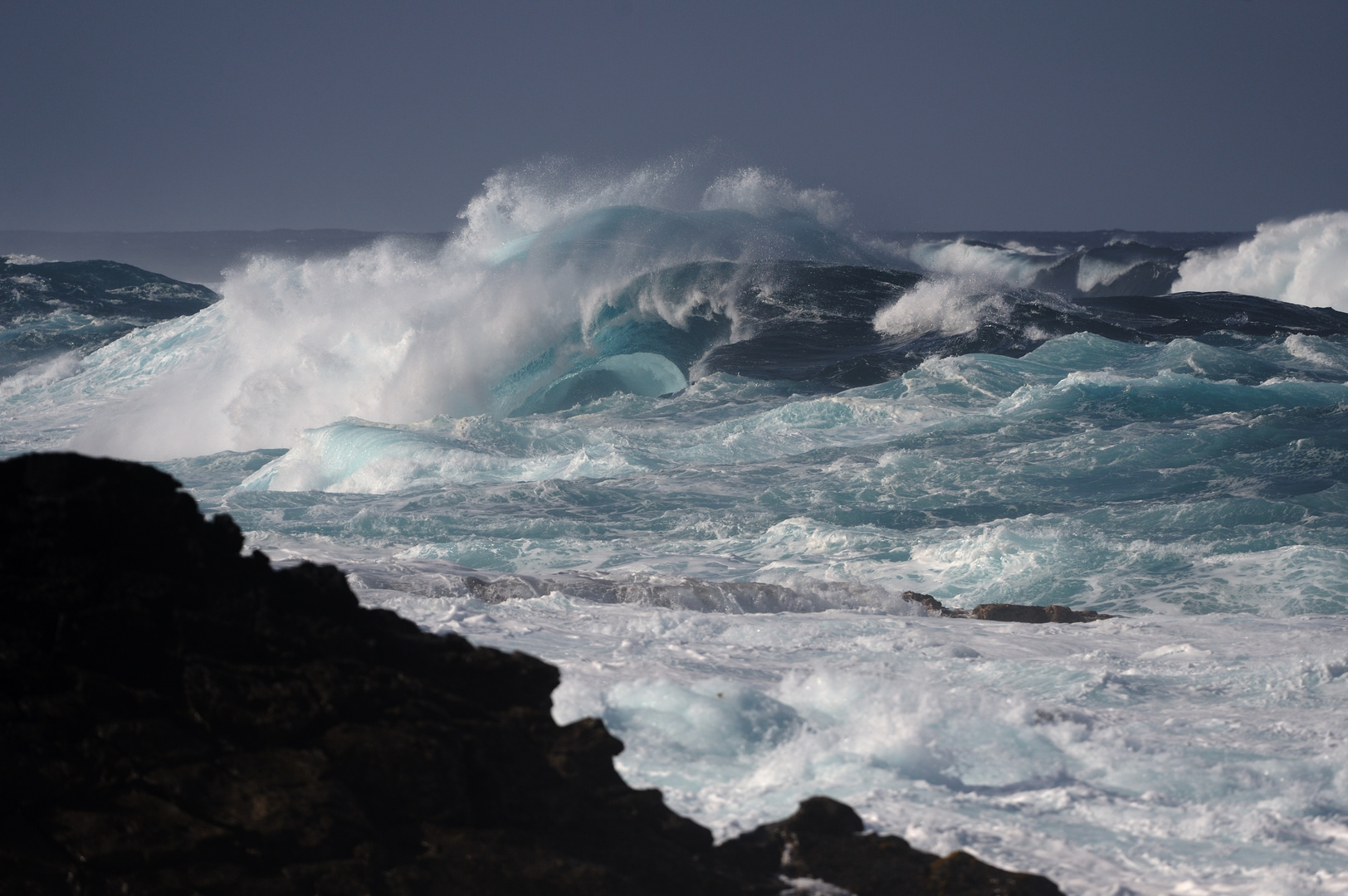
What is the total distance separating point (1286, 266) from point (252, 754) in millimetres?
43740

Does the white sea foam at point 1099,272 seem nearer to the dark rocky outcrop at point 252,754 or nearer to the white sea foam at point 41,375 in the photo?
the white sea foam at point 41,375

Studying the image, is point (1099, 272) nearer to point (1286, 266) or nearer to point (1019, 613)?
point (1286, 266)

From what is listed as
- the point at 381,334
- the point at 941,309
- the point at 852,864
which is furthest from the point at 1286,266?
the point at 852,864

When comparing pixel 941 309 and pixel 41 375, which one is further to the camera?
pixel 41 375

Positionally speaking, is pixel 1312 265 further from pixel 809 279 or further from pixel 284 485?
pixel 284 485

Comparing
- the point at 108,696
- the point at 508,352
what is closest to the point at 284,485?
the point at 508,352

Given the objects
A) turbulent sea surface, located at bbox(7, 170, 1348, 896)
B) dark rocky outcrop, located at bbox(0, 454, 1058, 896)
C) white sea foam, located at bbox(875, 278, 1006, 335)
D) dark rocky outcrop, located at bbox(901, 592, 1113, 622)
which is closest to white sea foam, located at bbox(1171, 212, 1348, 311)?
turbulent sea surface, located at bbox(7, 170, 1348, 896)

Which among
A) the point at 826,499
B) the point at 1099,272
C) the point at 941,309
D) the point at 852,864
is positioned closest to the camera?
the point at 852,864

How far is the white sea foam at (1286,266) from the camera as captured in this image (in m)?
36.9

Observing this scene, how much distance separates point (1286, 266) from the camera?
3916 centimetres

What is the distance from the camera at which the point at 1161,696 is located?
5359mm

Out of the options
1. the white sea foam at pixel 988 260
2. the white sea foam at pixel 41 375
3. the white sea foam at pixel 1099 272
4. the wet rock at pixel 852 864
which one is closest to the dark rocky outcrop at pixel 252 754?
the wet rock at pixel 852 864

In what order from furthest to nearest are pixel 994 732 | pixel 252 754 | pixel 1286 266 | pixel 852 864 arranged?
pixel 1286 266 < pixel 994 732 < pixel 852 864 < pixel 252 754

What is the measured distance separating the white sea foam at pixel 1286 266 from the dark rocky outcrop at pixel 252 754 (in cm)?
3876
